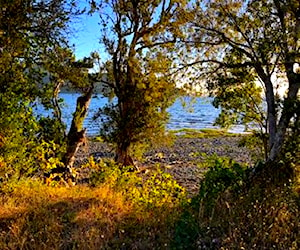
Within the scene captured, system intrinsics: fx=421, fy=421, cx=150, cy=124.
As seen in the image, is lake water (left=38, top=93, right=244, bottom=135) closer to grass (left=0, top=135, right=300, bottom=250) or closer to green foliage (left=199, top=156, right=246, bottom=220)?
green foliage (left=199, top=156, right=246, bottom=220)

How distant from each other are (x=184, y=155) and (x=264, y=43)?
1900 cm

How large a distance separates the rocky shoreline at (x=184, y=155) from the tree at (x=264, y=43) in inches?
139

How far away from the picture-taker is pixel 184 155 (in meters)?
27.2

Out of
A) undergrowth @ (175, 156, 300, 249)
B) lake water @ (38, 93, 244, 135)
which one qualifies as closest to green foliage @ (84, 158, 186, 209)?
undergrowth @ (175, 156, 300, 249)

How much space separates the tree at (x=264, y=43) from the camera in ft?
27.2

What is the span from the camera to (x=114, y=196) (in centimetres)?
703

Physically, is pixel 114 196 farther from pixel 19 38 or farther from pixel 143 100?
pixel 143 100

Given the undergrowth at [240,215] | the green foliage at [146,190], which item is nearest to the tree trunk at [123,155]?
the green foliage at [146,190]

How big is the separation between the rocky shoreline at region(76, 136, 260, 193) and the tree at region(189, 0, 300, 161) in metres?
3.53

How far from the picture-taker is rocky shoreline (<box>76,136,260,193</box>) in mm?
19031

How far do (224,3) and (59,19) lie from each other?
4.12 metres

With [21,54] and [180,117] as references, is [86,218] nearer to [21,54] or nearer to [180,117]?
[21,54]

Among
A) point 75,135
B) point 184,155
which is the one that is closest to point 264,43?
point 75,135

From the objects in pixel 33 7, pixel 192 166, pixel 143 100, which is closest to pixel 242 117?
pixel 143 100
